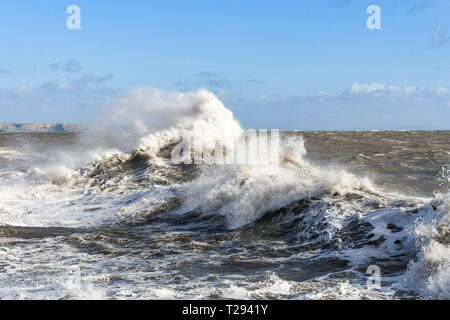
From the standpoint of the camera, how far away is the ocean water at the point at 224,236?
533cm

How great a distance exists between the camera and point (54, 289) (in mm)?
5352

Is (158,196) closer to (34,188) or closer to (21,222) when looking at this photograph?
(21,222)

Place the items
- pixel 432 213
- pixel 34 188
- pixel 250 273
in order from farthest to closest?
pixel 34 188 → pixel 432 213 → pixel 250 273

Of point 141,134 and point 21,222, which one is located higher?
point 141,134

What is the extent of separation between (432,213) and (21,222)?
7.64 meters

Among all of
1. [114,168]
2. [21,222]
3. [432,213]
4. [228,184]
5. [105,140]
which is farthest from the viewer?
[105,140]

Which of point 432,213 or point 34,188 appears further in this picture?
point 34,188

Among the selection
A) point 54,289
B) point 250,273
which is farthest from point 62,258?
point 250,273

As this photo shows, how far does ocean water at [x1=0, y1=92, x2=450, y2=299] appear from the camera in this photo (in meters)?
5.33

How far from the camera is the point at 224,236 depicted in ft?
27.0

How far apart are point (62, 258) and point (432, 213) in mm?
5272
